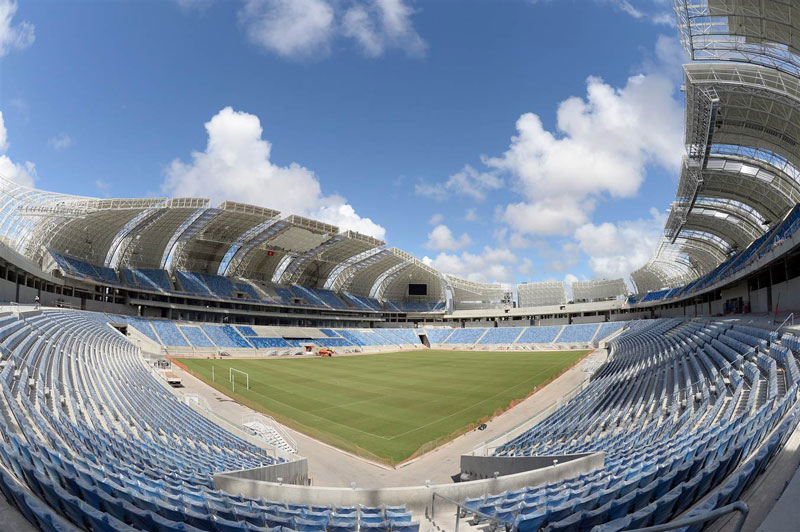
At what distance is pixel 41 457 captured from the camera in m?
6.85

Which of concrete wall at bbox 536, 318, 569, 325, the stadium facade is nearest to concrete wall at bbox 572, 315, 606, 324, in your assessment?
the stadium facade

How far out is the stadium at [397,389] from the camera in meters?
6.26

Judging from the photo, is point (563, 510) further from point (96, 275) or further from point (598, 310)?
point (598, 310)

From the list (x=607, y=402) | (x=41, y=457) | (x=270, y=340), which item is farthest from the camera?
(x=270, y=340)

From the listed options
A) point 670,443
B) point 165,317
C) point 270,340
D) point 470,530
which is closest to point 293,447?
point 470,530

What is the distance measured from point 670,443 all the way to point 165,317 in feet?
251

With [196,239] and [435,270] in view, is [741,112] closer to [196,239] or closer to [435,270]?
[435,270]

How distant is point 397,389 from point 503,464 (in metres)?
23.3

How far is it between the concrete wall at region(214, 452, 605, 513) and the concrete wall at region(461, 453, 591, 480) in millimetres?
1161

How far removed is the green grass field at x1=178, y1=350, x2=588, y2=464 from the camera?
2217cm

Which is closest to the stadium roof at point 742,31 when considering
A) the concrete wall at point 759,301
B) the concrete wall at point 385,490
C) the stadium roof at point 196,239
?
the concrete wall at point 385,490

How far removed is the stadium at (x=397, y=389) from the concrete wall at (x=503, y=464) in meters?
0.08

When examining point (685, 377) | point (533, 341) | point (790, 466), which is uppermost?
point (790, 466)

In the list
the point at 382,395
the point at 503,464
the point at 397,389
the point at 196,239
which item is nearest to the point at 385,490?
the point at 503,464
